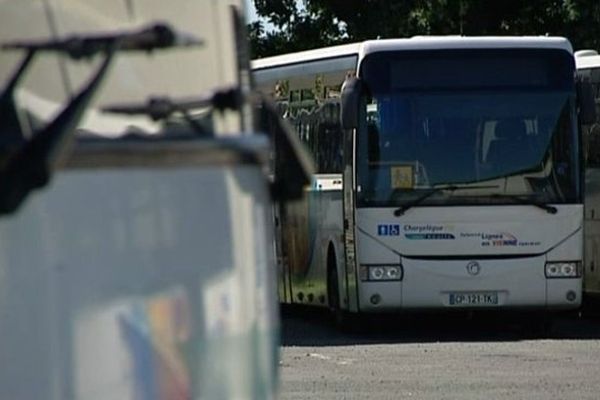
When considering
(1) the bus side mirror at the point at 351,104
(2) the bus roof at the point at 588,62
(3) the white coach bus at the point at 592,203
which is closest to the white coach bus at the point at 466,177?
(1) the bus side mirror at the point at 351,104

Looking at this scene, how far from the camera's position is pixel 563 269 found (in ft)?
68.0

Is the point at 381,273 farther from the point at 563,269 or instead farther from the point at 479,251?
the point at 563,269

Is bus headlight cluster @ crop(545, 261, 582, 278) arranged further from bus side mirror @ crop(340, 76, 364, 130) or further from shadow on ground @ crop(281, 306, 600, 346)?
bus side mirror @ crop(340, 76, 364, 130)

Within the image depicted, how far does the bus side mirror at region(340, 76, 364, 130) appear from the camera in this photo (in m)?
19.9

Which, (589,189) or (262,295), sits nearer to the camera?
(262,295)

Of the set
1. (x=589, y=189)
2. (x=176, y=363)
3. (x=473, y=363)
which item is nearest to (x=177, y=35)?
(x=176, y=363)

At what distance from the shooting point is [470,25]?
3953 cm

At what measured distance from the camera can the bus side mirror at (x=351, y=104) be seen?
19.9 m

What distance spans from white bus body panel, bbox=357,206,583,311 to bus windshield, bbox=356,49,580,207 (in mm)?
197

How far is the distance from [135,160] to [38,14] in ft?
1.00

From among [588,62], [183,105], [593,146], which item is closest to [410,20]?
[588,62]

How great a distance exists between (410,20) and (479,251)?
19236mm

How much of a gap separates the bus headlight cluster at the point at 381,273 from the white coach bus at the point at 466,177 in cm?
1

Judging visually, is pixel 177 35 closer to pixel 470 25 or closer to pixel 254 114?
pixel 254 114
